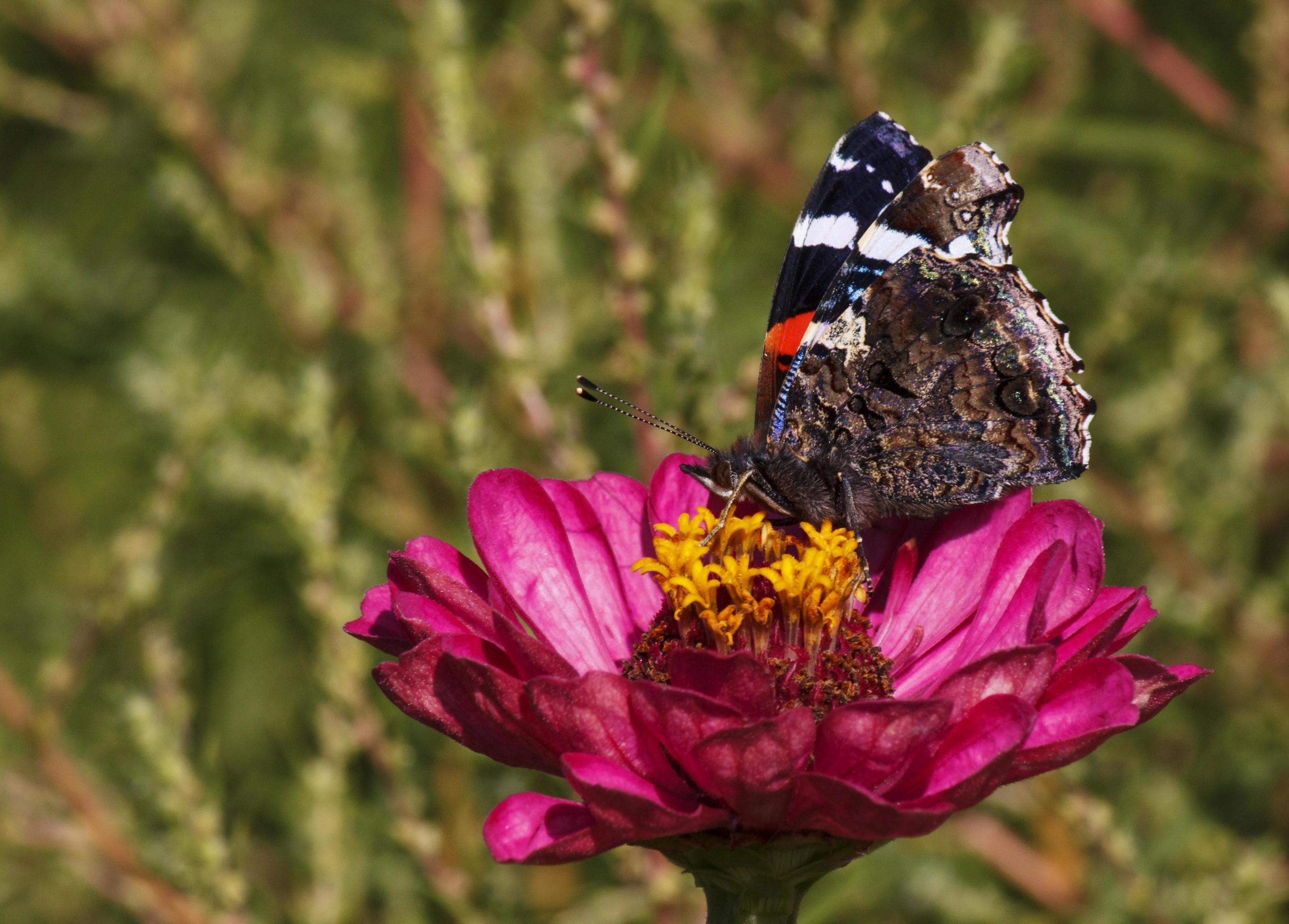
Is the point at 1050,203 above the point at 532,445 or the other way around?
above

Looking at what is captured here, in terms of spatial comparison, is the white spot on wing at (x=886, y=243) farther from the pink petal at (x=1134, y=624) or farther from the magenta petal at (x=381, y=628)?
the magenta petal at (x=381, y=628)

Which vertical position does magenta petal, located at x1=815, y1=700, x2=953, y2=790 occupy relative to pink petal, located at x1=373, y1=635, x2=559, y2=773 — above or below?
below

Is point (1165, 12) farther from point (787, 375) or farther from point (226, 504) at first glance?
point (226, 504)

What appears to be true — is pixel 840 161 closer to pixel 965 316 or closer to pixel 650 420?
pixel 965 316

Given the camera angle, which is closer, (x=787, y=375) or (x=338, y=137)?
(x=787, y=375)

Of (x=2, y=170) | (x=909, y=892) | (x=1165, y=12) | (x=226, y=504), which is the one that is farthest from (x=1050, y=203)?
(x=2, y=170)

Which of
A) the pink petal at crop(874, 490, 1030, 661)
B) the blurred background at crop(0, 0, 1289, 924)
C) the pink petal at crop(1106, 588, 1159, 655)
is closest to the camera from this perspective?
the pink petal at crop(1106, 588, 1159, 655)

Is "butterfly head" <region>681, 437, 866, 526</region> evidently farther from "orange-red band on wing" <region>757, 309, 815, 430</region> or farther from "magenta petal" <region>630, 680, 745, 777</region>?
"magenta petal" <region>630, 680, 745, 777</region>

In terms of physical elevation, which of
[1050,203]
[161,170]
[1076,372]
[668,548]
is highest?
[161,170]


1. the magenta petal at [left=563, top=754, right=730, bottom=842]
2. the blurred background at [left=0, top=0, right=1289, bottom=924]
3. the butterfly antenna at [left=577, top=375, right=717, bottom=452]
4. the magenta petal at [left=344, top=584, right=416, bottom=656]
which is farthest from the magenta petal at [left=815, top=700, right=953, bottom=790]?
the blurred background at [left=0, top=0, right=1289, bottom=924]
